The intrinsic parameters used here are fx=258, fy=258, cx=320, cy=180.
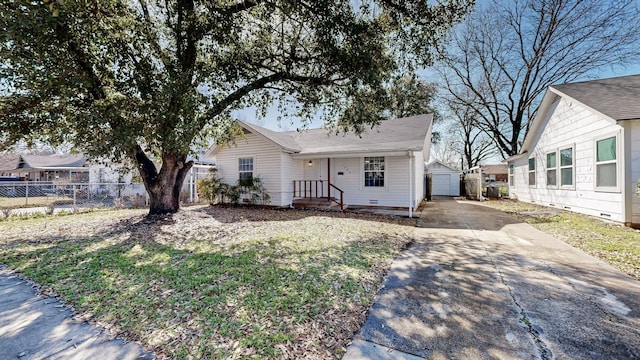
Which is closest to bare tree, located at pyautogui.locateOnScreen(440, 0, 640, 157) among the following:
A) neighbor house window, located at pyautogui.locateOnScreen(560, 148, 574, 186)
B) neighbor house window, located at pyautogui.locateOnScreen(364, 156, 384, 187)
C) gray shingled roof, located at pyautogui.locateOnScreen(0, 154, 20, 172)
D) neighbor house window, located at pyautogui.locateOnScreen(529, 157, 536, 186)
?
neighbor house window, located at pyautogui.locateOnScreen(529, 157, 536, 186)

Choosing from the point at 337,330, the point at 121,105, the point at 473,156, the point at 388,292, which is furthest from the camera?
the point at 473,156

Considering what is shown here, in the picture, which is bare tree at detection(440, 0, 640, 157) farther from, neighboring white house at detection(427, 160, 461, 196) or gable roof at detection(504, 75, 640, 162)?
gable roof at detection(504, 75, 640, 162)

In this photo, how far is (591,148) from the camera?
27.3 feet

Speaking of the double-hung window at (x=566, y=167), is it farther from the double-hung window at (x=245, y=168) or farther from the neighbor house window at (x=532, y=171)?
the double-hung window at (x=245, y=168)

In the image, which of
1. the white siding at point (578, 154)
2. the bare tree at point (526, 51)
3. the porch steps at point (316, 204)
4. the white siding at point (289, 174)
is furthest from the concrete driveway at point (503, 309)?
the bare tree at point (526, 51)

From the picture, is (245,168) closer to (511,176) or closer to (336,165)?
(336,165)

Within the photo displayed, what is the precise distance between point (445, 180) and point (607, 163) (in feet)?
46.9

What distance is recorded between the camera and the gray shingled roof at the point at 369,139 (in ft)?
35.0

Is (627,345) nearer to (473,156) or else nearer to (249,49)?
(249,49)

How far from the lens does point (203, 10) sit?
702 centimetres

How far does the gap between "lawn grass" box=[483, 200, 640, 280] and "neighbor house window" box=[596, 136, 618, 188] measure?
1.20 metres

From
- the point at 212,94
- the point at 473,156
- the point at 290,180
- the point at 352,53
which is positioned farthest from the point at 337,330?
the point at 473,156

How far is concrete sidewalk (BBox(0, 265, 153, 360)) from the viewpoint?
7.66 ft

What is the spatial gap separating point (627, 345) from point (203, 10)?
32.0ft
